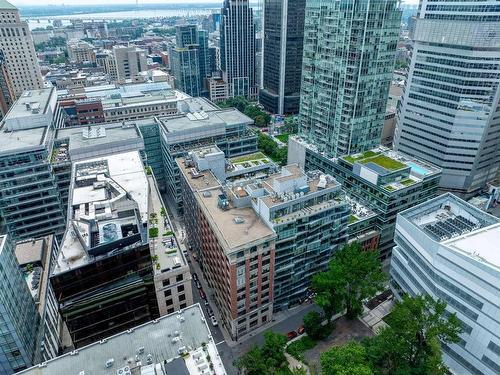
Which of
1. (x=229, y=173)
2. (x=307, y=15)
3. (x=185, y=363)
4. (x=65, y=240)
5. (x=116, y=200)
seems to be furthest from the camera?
(x=307, y=15)

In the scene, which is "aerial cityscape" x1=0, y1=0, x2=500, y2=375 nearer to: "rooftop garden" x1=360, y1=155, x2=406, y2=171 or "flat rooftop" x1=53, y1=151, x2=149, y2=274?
"flat rooftop" x1=53, y1=151, x2=149, y2=274

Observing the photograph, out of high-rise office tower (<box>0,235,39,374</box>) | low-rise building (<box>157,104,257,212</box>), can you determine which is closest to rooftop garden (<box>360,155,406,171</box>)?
low-rise building (<box>157,104,257,212</box>)

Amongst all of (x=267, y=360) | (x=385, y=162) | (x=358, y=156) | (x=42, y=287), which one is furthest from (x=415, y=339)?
(x=42, y=287)

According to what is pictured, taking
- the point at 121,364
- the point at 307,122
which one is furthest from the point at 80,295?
the point at 307,122

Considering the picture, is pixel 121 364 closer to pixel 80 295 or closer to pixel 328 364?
pixel 80 295

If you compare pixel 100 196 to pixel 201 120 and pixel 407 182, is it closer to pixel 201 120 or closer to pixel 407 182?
pixel 201 120

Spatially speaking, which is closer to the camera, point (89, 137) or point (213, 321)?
point (213, 321)

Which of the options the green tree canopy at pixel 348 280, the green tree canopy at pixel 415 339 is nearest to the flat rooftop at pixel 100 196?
the green tree canopy at pixel 348 280
